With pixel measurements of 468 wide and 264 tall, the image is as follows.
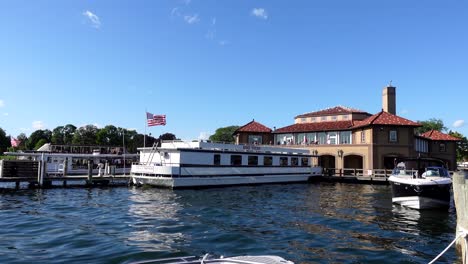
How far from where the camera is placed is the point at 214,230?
46.1 ft

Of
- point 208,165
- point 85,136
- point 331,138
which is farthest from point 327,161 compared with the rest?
point 85,136

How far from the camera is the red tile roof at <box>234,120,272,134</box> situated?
5612 cm

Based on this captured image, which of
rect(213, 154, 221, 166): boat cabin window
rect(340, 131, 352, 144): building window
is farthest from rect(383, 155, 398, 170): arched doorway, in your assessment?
rect(213, 154, 221, 166): boat cabin window

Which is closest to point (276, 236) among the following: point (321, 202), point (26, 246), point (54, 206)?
point (26, 246)

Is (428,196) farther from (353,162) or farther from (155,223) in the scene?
(353,162)

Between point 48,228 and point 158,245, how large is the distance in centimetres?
528

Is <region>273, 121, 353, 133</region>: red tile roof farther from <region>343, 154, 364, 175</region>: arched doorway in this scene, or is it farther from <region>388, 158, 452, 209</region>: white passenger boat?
<region>388, 158, 452, 209</region>: white passenger boat

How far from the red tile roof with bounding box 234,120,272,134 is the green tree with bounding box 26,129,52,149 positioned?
71.7m

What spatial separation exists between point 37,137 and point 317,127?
8841cm

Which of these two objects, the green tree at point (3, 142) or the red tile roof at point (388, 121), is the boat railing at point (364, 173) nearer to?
the red tile roof at point (388, 121)

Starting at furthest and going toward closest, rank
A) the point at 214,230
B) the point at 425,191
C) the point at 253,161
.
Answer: the point at 253,161 → the point at 425,191 → the point at 214,230

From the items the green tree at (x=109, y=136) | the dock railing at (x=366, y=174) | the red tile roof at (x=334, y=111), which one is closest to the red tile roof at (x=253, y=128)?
the red tile roof at (x=334, y=111)

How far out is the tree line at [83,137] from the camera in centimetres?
9538

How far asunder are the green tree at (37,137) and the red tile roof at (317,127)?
3076 inches
